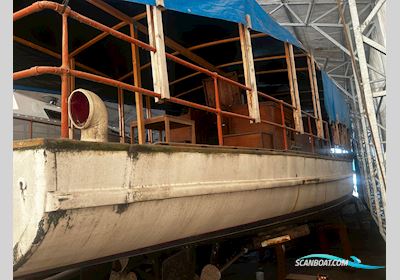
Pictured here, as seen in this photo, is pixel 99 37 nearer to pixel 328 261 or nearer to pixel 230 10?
pixel 230 10

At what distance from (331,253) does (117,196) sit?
19.1 feet

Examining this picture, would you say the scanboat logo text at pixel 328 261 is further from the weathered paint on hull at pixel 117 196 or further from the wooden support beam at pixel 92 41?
the wooden support beam at pixel 92 41

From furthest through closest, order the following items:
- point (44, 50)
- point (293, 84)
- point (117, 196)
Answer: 1. point (293, 84)
2. point (44, 50)
3. point (117, 196)

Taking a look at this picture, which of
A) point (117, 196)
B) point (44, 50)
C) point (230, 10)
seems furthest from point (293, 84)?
Result: point (117, 196)

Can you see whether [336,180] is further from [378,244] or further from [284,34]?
[284,34]

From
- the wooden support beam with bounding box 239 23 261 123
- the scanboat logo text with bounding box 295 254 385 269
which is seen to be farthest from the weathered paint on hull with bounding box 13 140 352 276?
the scanboat logo text with bounding box 295 254 385 269

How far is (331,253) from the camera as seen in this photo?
21.9ft

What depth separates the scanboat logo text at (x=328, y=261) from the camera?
5.69 meters

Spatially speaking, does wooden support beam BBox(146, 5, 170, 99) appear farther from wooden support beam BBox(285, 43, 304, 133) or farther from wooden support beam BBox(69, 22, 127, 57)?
wooden support beam BBox(285, 43, 304, 133)

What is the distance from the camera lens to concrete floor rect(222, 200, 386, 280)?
18.6 ft

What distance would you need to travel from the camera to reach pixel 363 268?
5938 millimetres

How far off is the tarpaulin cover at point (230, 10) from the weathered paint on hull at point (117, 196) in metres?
1.28

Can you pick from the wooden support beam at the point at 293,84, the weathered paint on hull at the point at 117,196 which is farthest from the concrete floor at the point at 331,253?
the weathered paint on hull at the point at 117,196

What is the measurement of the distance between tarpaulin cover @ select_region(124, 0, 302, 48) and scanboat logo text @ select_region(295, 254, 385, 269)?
3.66m
